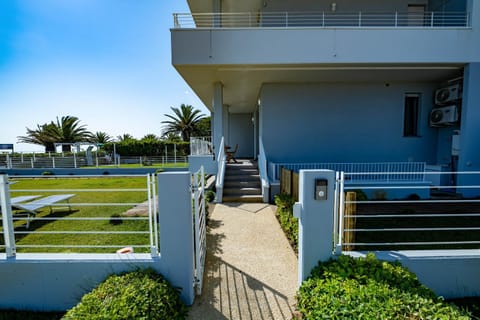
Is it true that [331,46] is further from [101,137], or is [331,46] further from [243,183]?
[101,137]

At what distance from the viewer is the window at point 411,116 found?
899 cm

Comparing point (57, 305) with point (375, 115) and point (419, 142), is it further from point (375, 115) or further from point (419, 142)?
point (419, 142)

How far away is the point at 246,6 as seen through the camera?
359 inches

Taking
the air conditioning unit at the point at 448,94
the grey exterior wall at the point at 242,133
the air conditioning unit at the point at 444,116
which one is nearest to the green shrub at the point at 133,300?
the air conditioning unit at the point at 444,116

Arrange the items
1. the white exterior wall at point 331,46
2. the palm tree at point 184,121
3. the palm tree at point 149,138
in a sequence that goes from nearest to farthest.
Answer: the white exterior wall at point 331,46
the palm tree at point 149,138
the palm tree at point 184,121

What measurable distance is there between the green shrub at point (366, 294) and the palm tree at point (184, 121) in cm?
2737

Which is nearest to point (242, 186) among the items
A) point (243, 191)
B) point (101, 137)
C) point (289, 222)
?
point (243, 191)

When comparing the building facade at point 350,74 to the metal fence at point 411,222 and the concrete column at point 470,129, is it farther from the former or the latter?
the metal fence at point 411,222

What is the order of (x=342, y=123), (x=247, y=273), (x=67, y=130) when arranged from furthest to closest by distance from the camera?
1. (x=67, y=130)
2. (x=342, y=123)
3. (x=247, y=273)

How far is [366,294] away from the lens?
2.03 m

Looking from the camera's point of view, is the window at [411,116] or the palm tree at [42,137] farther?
the palm tree at [42,137]

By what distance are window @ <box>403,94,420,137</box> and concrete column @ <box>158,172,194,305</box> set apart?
1023 cm

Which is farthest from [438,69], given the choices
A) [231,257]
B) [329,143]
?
[231,257]

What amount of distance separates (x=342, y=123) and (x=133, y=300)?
30.0 ft
